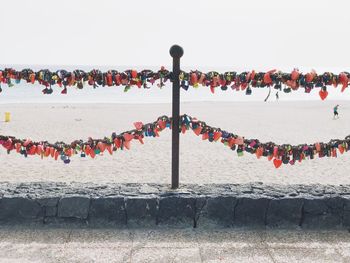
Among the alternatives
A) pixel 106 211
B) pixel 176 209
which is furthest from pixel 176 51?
pixel 106 211

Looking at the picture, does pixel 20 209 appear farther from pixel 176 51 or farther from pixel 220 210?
pixel 176 51

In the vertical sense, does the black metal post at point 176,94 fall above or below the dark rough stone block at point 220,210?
above

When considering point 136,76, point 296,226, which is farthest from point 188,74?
point 296,226

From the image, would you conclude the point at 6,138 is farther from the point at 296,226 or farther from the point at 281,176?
the point at 281,176

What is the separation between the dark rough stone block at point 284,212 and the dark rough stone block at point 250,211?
0.07m

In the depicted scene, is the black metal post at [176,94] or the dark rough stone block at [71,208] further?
the black metal post at [176,94]

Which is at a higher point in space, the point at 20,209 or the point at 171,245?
the point at 20,209

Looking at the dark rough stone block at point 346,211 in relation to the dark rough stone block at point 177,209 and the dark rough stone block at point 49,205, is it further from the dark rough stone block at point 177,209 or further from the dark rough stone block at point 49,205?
the dark rough stone block at point 49,205

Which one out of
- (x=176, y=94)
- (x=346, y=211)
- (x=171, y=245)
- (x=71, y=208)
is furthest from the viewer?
(x=176, y=94)

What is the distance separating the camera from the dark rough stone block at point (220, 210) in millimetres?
5195

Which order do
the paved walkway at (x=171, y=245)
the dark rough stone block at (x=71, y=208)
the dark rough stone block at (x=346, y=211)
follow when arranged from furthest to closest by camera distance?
the dark rough stone block at (x=346, y=211) → the dark rough stone block at (x=71, y=208) → the paved walkway at (x=171, y=245)

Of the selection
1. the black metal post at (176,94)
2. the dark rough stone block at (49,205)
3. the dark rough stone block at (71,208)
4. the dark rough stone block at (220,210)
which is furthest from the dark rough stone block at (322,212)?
the dark rough stone block at (49,205)

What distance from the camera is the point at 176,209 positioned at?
5.18 m

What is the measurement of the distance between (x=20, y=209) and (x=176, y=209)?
1.82 metres
